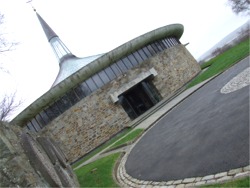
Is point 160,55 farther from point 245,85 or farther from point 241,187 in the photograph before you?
point 241,187

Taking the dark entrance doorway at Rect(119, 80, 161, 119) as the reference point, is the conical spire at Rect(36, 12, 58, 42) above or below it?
above

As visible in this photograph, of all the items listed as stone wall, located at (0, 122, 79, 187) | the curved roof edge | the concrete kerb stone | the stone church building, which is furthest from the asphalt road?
the curved roof edge

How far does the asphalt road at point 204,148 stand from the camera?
5.34 metres

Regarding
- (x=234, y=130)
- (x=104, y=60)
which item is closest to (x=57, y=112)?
(x=104, y=60)

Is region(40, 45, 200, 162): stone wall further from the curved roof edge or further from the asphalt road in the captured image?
the asphalt road

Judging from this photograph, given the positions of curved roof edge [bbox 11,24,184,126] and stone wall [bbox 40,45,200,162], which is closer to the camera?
curved roof edge [bbox 11,24,184,126]

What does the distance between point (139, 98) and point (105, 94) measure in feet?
16.5

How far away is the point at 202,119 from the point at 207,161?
3039 mm

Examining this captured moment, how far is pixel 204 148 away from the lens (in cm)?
623

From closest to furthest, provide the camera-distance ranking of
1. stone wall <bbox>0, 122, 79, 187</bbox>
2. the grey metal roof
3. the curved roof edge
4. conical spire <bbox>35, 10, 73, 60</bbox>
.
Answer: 1. stone wall <bbox>0, 122, 79, 187</bbox>
2. the curved roof edge
3. the grey metal roof
4. conical spire <bbox>35, 10, 73, 60</bbox>

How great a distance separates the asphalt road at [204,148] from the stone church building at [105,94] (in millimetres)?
10890

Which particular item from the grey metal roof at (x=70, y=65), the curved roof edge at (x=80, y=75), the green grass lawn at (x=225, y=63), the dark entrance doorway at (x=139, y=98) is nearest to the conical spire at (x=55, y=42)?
the grey metal roof at (x=70, y=65)

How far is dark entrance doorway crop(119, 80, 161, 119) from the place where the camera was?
23.7 metres

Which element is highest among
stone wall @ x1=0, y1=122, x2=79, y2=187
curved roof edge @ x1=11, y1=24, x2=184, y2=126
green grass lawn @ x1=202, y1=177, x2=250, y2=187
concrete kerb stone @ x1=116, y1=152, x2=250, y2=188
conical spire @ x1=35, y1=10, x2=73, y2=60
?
conical spire @ x1=35, y1=10, x2=73, y2=60
